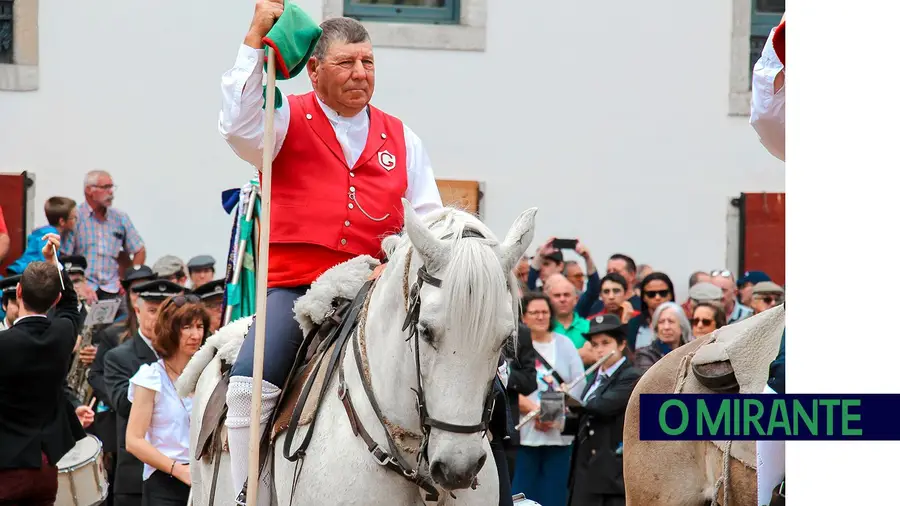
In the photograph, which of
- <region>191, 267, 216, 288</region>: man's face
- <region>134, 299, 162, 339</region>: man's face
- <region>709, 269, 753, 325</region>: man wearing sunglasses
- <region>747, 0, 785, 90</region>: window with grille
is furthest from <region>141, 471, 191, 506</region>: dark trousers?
<region>747, 0, 785, 90</region>: window with grille

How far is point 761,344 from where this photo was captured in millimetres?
5852

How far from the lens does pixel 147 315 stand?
9117mm

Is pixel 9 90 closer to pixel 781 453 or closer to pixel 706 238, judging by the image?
pixel 706 238

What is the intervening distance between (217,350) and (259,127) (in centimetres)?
158

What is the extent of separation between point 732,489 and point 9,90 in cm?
1020

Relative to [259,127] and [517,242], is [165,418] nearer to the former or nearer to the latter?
[259,127]

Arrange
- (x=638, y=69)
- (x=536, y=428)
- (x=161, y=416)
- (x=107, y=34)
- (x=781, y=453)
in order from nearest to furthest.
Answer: (x=781, y=453) → (x=161, y=416) → (x=536, y=428) → (x=107, y=34) → (x=638, y=69)

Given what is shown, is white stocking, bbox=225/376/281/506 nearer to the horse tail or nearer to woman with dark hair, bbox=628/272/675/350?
the horse tail

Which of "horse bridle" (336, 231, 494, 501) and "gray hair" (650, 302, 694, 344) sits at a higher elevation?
"horse bridle" (336, 231, 494, 501)

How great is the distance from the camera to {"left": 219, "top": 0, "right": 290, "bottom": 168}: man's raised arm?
5.30m

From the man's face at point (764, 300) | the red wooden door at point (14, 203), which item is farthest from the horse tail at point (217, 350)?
the red wooden door at point (14, 203)
